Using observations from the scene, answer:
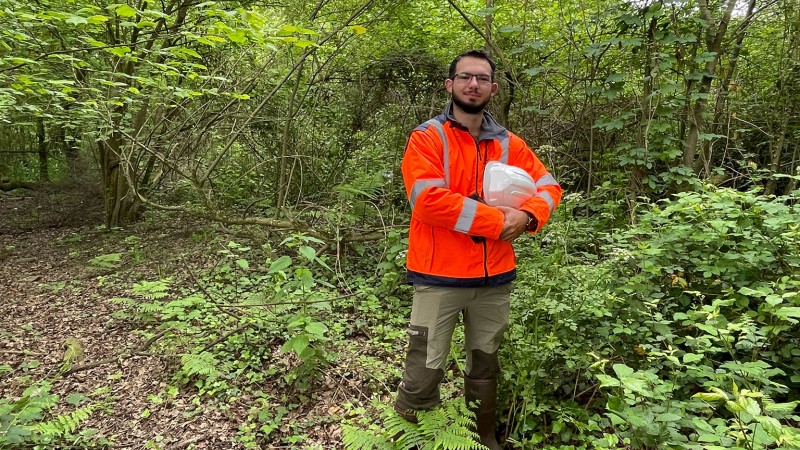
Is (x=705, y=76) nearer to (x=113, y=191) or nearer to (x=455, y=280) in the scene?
(x=455, y=280)

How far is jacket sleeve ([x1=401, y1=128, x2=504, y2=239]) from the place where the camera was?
2.27m

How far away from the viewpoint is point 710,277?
3.12 metres

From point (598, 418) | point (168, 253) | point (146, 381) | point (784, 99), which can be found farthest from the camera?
point (168, 253)

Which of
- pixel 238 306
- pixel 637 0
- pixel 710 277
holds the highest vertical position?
pixel 637 0

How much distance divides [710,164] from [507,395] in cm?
398

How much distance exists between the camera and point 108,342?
14.4ft

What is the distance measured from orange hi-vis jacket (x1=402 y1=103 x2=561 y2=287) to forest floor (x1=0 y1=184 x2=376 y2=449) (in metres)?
1.55

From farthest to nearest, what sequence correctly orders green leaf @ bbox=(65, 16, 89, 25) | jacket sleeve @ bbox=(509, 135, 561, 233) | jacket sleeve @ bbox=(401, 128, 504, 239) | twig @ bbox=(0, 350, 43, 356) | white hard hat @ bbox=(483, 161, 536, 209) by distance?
twig @ bbox=(0, 350, 43, 356) → green leaf @ bbox=(65, 16, 89, 25) → jacket sleeve @ bbox=(509, 135, 561, 233) → white hard hat @ bbox=(483, 161, 536, 209) → jacket sleeve @ bbox=(401, 128, 504, 239)

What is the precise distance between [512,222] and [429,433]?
1181mm

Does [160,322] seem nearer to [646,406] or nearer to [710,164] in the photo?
[646,406]

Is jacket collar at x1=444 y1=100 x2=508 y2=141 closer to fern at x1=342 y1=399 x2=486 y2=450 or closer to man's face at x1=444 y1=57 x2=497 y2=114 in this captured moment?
man's face at x1=444 y1=57 x2=497 y2=114

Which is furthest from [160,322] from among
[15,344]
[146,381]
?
[15,344]

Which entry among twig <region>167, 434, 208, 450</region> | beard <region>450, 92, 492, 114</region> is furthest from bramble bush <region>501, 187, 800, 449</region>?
twig <region>167, 434, 208, 450</region>

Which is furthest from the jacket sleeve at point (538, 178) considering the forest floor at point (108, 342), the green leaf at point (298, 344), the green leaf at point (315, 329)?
the forest floor at point (108, 342)
